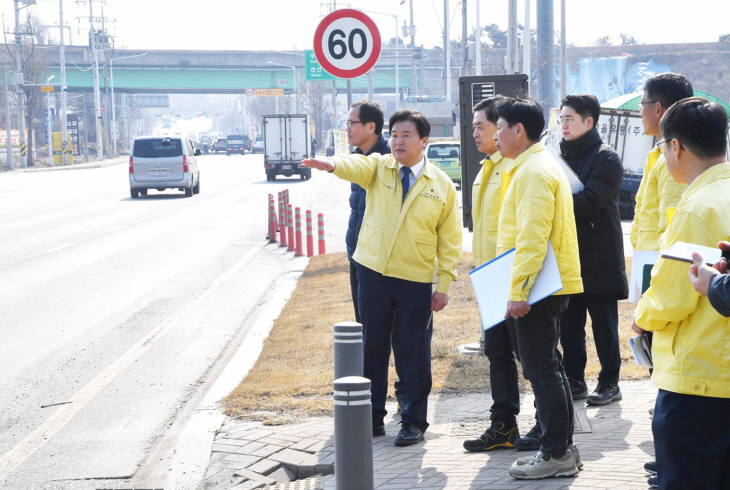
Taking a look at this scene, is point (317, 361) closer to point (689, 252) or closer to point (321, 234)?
point (689, 252)

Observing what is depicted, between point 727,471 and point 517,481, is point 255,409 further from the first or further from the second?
point 727,471

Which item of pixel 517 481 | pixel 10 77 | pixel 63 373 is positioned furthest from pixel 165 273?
pixel 10 77

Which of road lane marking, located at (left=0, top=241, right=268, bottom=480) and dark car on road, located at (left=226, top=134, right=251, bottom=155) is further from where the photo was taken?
dark car on road, located at (left=226, top=134, right=251, bottom=155)

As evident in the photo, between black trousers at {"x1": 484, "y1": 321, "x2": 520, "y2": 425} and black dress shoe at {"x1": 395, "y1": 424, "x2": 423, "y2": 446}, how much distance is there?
0.44 meters

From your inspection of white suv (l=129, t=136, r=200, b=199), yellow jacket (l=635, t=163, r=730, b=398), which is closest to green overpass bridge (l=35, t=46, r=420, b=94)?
white suv (l=129, t=136, r=200, b=199)

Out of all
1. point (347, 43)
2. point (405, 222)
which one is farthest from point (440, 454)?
point (347, 43)

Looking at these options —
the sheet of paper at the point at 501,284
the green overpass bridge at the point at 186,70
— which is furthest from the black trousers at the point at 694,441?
the green overpass bridge at the point at 186,70

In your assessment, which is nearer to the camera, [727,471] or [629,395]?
[727,471]

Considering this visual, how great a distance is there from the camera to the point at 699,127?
10.1 feet

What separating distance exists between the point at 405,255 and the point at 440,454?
1.14m

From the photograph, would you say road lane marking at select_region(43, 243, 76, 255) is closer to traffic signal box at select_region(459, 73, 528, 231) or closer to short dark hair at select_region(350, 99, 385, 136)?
traffic signal box at select_region(459, 73, 528, 231)

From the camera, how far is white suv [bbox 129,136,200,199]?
99.5ft

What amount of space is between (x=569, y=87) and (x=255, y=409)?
64.1 m

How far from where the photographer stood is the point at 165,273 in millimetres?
13547
